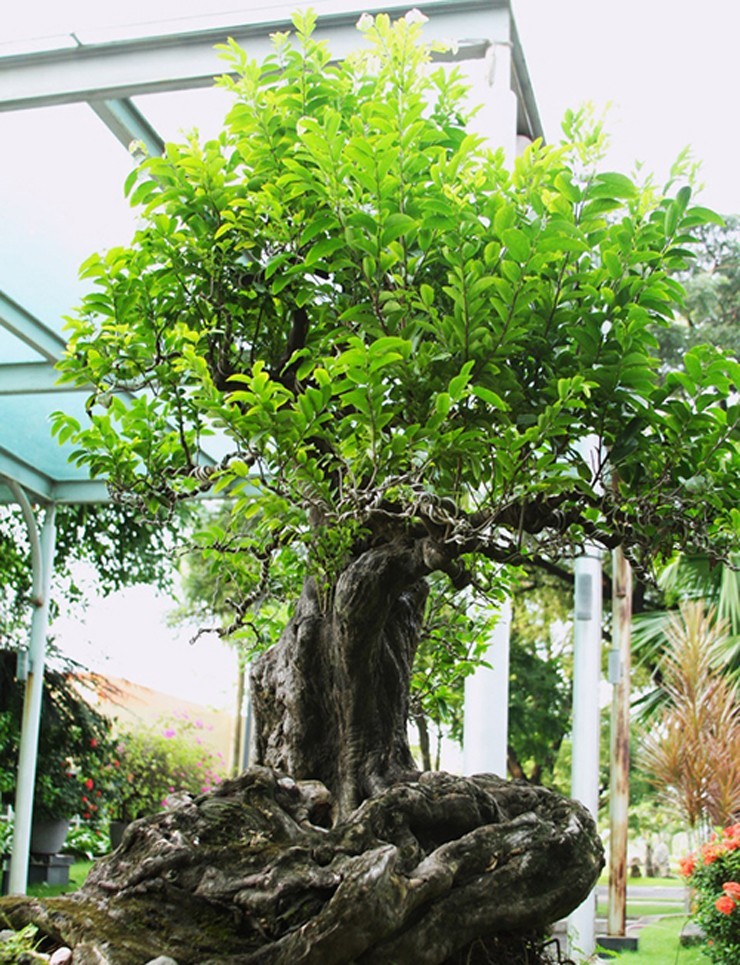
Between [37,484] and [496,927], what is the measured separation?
239 inches

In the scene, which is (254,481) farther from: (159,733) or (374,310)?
(159,733)

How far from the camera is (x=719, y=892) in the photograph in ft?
17.6

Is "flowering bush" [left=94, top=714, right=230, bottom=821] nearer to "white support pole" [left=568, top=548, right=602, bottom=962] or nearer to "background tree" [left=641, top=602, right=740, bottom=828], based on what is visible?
"white support pole" [left=568, top=548, right=602, bottom=962]

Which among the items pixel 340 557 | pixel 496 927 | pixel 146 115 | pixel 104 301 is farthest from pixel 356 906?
pixel 146 115

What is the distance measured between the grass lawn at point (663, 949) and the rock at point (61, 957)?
11.9ft

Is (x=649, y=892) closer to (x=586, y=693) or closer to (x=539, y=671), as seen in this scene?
(x=539, y=671)

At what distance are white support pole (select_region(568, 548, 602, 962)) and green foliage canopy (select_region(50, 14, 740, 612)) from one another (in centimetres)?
446

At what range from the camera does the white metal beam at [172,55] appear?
3.97 metres

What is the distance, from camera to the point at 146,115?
15.0 feet

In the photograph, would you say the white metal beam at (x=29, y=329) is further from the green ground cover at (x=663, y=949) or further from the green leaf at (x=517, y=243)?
the green ground cover at (x=663, y=949)

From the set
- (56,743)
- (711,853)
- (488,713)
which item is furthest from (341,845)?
(56,743)

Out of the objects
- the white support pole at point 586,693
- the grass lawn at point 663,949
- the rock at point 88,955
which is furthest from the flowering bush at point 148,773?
the rock at point 88,955

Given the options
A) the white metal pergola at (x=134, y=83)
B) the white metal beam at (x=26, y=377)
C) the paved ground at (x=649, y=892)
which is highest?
the white metal pergola at (x=134, y=83)

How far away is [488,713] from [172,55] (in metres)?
2.76
